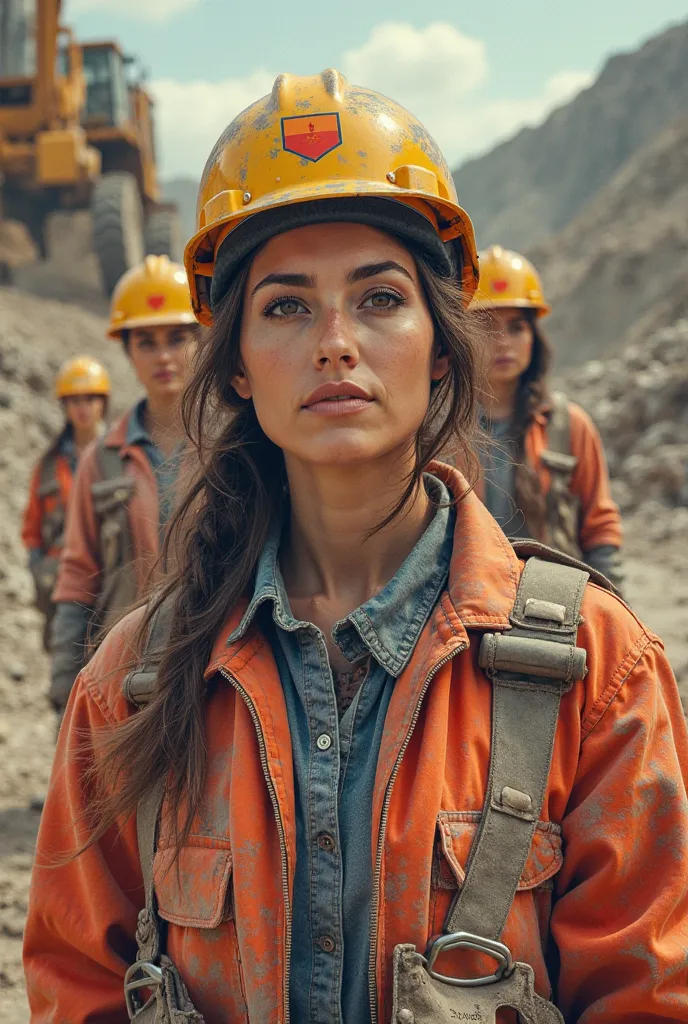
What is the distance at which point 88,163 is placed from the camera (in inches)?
620

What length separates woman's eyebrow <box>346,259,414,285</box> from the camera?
1.90 metres

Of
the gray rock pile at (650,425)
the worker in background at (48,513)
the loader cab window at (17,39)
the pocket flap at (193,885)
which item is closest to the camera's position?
the pocket flap at (193,885)

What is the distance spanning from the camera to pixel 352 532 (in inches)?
81.4

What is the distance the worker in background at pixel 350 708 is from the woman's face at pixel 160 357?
2.35 m

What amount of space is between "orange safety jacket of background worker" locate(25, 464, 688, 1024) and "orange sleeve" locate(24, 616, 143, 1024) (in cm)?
2

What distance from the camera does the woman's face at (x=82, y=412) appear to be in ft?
22.0

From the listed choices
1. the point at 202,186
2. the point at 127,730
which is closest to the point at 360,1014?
the point at 127,730

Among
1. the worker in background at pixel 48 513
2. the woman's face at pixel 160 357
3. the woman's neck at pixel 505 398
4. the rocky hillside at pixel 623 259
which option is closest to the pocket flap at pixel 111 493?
the woman's face at pixel 160 357

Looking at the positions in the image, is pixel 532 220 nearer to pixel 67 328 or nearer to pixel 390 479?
pixel 67 328

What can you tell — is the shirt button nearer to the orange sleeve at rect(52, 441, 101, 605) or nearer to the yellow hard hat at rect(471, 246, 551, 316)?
the orange sleeve at rect(52, 441, 101, 605)

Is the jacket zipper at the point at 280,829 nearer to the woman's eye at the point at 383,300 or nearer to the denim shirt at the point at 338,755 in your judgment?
the denim shirt at the point at 338,755

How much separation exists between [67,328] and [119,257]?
1.49 meters

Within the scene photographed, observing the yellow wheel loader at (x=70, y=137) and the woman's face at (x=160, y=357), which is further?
the yellow wheel loader at (x=70, y=137)

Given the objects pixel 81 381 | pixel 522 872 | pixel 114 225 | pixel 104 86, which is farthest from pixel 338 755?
pixel 104 86
